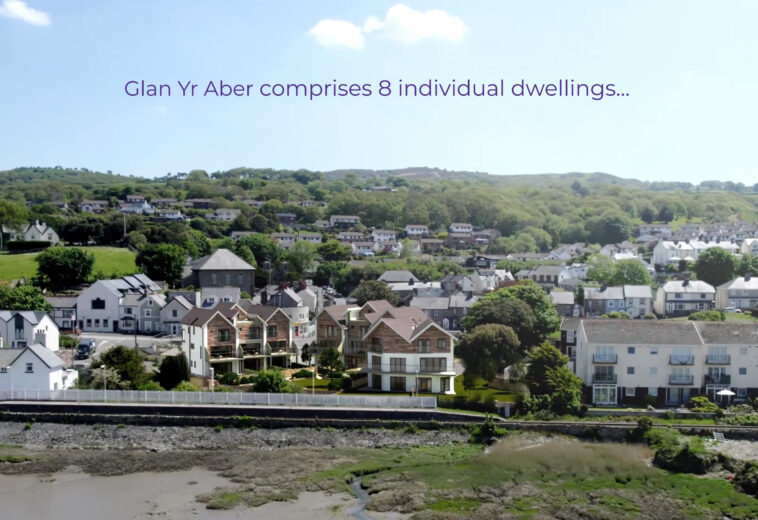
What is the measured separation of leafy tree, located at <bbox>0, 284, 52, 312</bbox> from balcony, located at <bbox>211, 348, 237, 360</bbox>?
1427cm

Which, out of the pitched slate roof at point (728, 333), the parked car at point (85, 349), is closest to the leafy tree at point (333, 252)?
the parked car at point (85, 349)

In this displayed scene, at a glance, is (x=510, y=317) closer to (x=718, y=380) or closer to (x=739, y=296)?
(x=718, y=380)

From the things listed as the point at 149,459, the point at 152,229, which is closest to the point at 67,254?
the point at 152,229

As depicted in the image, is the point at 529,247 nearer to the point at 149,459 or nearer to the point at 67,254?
the point at 67,254

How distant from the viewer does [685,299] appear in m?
53.8

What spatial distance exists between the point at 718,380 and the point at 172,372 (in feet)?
66.1

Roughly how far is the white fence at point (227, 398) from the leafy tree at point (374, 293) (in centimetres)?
2271

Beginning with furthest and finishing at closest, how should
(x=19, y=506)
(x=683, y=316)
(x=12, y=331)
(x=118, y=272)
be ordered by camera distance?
1. (x=118, y=272)
2. (x=683, y=316)
3. (x=12, y=331)
4. (x=19, y=506)

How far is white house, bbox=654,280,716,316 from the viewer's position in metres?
53.5

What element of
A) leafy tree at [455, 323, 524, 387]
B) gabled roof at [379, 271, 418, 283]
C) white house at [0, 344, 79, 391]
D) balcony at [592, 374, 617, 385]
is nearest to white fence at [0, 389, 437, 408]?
white house at [0, 344, 79, 391]

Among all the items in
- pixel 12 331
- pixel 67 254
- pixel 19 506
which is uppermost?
pixel 67 254

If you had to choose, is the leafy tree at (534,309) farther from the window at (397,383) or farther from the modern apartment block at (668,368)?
the modern apartment block at (668,368)

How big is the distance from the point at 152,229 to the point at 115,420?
5060 centimetres

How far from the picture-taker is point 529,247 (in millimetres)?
98062
